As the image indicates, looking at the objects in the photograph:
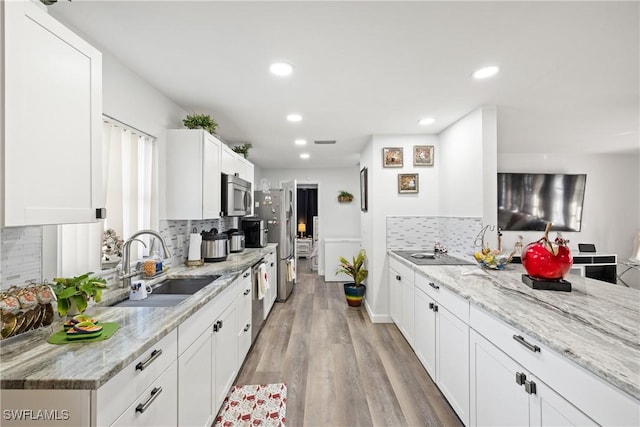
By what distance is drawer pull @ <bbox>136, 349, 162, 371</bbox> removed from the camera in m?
1.03

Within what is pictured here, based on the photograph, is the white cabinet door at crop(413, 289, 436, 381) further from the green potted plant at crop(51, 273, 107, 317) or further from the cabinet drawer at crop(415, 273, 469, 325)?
the green potted plant at crop(51, 273, 107, 317)

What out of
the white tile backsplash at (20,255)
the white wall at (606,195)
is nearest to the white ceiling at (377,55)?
the white tile backsplash at (20,255)

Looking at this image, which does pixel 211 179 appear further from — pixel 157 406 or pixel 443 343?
pixel 443 343

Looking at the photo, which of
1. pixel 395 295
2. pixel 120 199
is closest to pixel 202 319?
pixel 120 199

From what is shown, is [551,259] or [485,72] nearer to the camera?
[551,259]

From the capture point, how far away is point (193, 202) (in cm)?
251

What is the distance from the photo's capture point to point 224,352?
1.99m

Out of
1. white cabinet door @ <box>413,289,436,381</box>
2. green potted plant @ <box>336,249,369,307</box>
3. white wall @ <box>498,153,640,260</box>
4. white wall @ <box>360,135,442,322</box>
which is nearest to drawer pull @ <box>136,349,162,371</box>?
white cabinet door @ <box>413,289,436,381</box>

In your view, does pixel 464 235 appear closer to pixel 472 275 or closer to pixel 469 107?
pixel 472 275

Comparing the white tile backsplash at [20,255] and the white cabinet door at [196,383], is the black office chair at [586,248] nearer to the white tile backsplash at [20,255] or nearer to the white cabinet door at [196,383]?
the white cabinet door at [196,383]

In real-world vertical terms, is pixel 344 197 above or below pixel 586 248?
above

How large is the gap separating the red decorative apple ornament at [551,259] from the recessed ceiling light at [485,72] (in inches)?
45.1

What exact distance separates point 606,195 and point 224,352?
6.73 metres

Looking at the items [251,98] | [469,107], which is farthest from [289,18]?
[469,107]
